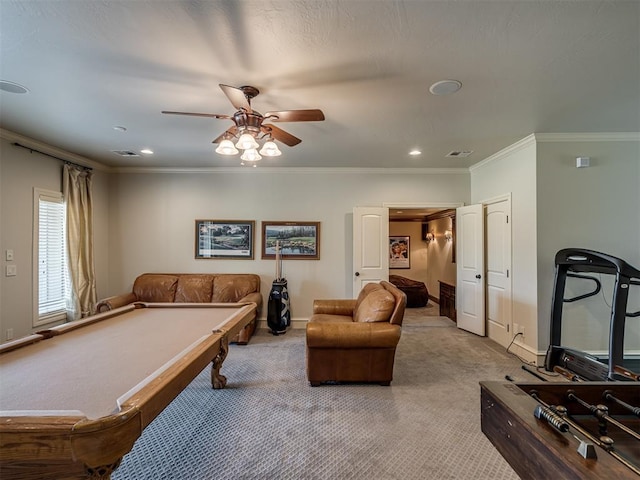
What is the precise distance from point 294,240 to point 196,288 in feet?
5.78

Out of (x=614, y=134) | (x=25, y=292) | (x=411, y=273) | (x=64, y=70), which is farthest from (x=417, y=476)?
(x=411, y=273)

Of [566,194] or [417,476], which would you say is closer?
[417,476]

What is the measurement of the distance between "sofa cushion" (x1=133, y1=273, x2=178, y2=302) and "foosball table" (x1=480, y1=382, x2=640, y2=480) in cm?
465

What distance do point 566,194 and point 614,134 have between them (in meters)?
0.89

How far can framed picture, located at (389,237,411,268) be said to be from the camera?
8.52 meters

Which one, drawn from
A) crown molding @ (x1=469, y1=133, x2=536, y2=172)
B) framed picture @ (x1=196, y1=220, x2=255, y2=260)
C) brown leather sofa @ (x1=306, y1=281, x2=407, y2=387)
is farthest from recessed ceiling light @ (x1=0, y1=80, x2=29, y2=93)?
crown molding @ (x1=469, y1=133, x2=536, y2=172)

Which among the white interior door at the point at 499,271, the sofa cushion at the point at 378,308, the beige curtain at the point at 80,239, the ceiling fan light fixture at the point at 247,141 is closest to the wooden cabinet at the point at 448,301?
the white interior door at the point at 499,271

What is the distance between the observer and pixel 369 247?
471 cm

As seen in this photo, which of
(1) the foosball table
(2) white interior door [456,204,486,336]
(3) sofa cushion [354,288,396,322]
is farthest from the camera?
(2) white interior door [456,204,486,336]

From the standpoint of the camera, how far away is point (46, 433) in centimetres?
98

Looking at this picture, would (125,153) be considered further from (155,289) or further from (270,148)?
(270,148)

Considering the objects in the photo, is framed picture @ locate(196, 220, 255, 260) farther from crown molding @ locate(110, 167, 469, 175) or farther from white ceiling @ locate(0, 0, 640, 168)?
white ceiling @ locate(0, 0, 640, 168)

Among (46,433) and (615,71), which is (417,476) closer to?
(46,433)

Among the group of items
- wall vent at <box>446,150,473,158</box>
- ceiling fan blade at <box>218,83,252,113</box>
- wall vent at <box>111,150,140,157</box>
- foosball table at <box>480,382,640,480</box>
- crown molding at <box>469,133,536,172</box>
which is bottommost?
foosball table at <box>480,382,640,480</box>
